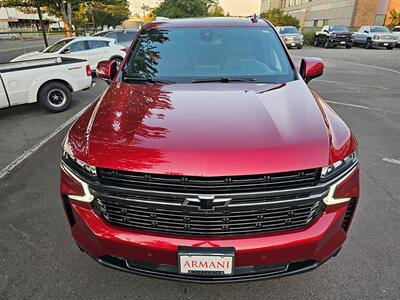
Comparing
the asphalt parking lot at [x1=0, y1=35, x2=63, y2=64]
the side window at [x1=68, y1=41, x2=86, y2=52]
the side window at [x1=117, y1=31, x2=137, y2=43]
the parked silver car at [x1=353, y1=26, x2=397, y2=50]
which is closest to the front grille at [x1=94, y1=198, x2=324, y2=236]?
the side window at [x1=68, y1=41, x2=86, y2=52]

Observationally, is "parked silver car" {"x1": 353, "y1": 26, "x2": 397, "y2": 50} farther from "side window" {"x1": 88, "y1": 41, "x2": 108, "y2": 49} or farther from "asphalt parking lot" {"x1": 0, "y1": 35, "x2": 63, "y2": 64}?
"asphalt parking lot" {"x1": 0, "y1": 35, "x2": 63, "y2": 64}

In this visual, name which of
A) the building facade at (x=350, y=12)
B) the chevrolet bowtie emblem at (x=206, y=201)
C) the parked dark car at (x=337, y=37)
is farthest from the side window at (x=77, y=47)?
the building facade at (x=350, y=12)

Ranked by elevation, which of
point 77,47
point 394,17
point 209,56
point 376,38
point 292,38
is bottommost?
point 376,38

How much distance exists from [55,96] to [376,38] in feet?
86.2

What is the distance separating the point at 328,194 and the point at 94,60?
11.0 m

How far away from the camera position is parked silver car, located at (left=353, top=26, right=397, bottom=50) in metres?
24.8

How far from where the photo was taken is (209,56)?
3.13 m

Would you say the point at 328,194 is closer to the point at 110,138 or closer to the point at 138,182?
the point at 138,182

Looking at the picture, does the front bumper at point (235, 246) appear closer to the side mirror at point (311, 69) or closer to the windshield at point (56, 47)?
the side mirror at point (311, 69)

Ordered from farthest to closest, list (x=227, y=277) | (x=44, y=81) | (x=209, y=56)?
(x=44, y=81)
(x=209, y=56)
(x=227, y=277)

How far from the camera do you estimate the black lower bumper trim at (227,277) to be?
1820 millimetres

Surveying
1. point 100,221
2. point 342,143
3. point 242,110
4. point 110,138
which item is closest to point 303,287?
point 342,143

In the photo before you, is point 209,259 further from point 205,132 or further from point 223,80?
point 223,80

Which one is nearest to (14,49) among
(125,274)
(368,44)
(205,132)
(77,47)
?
(77,47)
